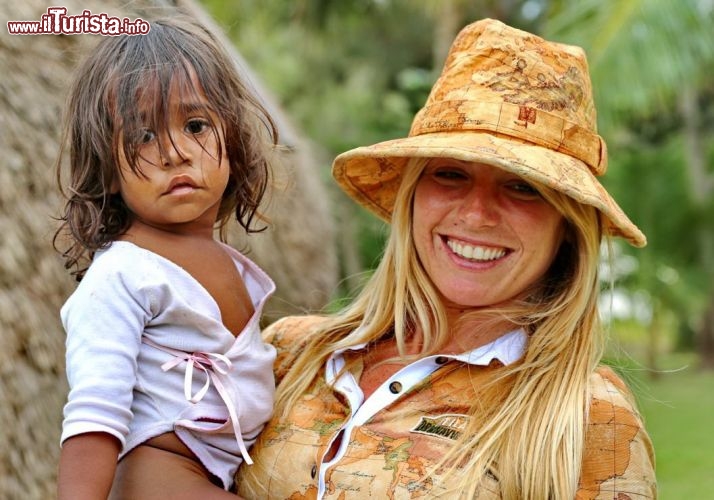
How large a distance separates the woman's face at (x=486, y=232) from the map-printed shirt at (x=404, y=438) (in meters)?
0.14

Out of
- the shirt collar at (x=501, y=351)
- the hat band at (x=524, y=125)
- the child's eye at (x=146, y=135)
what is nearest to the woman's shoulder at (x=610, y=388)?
the shirt collar at (x=501, y=351)

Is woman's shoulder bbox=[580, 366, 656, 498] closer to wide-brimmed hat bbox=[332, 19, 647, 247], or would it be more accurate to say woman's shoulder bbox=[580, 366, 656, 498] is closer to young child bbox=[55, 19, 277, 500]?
wide-brimmed hat bbox=[332, 19, 647, 247]

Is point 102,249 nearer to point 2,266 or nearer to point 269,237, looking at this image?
point 2,266

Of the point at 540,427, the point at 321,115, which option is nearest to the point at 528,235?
the point at 540,427

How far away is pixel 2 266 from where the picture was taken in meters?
2.96

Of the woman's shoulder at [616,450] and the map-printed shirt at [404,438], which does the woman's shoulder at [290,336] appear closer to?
the map-printed shirt at [404,438]

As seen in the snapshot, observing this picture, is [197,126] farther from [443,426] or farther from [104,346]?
[443,426]

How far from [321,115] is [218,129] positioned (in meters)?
15.6

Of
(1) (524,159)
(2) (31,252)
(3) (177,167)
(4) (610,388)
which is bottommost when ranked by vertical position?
(2) (31,252)

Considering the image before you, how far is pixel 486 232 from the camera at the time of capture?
7.34 feet

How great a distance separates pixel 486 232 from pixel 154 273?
2.47 ft

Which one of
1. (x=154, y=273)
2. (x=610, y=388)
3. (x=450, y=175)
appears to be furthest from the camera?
(x=450, y=175)

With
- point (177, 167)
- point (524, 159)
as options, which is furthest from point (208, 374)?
point (524, 159)

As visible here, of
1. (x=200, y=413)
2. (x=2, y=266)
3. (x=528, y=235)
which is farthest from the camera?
(x=2, y=266)
